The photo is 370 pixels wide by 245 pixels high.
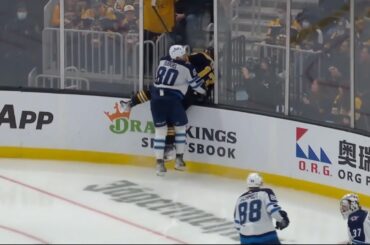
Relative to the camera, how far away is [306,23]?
14.3 metres

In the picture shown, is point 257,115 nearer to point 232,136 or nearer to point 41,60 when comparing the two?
point 232,136

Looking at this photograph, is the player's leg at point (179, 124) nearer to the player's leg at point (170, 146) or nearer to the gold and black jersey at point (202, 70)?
the player's leg at point (170, 146)

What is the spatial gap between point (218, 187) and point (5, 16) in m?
3.16

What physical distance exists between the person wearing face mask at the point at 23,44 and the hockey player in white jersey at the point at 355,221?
503 cm

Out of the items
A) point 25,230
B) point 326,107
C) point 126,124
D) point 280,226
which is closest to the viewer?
point 280,226

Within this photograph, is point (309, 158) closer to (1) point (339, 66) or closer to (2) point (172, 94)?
(1) point (339, 66)

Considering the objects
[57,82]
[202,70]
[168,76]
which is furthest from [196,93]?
[57,82]

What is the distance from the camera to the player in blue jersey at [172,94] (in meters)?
14.7

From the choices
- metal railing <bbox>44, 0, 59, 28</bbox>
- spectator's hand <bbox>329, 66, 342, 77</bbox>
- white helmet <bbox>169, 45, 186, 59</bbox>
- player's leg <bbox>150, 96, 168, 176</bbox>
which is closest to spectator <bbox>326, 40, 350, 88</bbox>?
spectator's hand <bbox>329, 66, 342, 77</bbox>

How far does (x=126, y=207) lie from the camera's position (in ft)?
45.3

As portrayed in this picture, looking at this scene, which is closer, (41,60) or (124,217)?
(124,217)

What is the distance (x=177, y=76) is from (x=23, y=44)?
1973 mm

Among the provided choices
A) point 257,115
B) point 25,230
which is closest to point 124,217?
point 25,230

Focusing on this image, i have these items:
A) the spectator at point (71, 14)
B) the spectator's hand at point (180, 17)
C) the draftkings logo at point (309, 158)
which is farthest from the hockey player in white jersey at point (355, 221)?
the spectator at point (71, 14)
